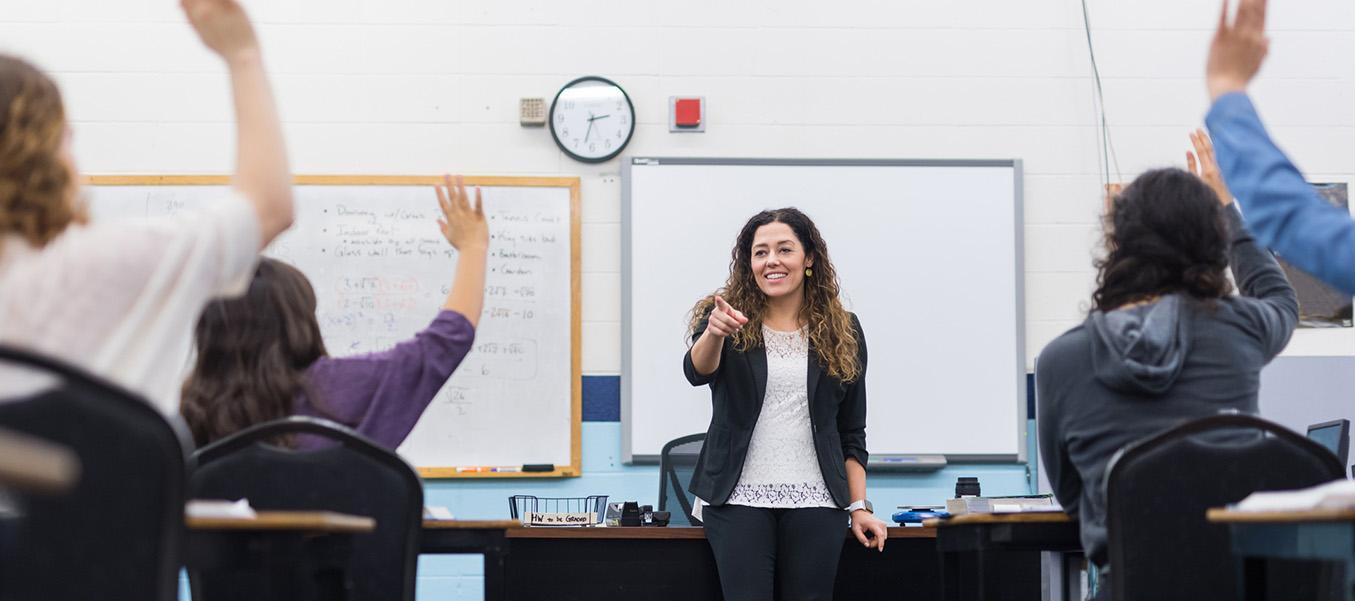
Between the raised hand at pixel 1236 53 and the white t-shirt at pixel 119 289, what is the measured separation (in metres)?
1.22

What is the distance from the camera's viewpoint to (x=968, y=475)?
491 cm

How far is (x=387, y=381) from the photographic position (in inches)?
84.4

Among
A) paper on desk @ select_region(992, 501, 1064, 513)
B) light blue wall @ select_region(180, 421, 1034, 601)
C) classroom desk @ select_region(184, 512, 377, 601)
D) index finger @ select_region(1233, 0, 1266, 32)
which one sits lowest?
light blue wall @ select_region(180, 421, 1034, 601)

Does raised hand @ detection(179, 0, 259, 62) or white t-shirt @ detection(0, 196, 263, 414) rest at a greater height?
raised hand @ detection(179, 0, 259, 62)

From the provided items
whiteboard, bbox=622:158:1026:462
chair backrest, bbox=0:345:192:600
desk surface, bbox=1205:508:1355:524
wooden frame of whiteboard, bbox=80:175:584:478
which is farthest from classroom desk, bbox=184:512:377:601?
whiteboard, bbox=622:158:1026:462

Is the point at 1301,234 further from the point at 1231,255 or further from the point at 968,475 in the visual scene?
the point at 968,475

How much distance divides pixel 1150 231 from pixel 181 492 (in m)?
1.55

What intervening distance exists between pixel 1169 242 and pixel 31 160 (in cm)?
167

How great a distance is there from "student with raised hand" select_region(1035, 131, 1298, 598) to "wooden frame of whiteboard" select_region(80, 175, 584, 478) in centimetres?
274

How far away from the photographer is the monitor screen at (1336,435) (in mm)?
3107

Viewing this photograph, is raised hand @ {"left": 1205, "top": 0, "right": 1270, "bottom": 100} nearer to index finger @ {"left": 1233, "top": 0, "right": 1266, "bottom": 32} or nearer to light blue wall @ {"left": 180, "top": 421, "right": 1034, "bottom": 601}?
index finger @ {"left": 1233, "top": 0, "right": 1266, "bottom": 32}

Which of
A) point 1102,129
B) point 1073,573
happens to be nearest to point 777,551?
point 1073,573

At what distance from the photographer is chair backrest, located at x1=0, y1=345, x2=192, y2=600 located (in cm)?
117

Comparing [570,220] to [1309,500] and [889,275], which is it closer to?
[889,275]
